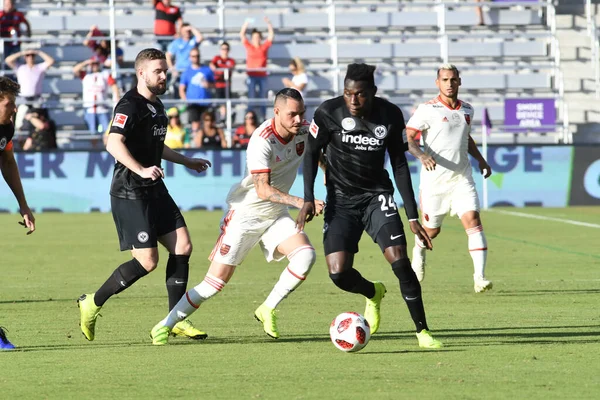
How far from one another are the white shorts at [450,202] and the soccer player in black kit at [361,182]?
3864 millimetres

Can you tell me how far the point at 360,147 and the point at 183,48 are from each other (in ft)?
63.1

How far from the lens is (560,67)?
30391 millimetres

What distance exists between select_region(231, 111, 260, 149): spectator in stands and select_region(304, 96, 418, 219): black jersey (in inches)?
663

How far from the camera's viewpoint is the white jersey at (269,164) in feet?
28.7

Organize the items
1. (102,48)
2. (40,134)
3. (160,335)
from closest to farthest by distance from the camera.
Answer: (160,335) < (40,134) < (102,48)

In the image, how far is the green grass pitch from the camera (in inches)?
265

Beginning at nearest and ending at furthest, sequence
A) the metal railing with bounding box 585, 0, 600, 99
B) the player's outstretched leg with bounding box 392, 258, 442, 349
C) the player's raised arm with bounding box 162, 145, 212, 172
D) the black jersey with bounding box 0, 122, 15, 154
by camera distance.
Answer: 1. the player's outstretched leg with bounding box 392, 258, 442, 349
2. the black jersey with bounding box 0, 122, 15, 154
3. the player's raised arm with bounding box 162, 145, 212, 172
4. the metal railing with bounding box 585, 0, 600, 99

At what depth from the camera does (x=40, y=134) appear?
84.4 ft

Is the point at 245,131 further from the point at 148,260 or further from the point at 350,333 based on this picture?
the point at 350,333

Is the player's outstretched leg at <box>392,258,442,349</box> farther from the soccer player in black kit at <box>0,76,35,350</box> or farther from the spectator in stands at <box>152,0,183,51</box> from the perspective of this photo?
the spectator in stands at <box>152,0,183,51</box>

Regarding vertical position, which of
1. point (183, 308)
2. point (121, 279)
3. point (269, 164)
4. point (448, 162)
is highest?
point (269, 164)

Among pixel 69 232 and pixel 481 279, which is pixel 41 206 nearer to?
pixel 69 232

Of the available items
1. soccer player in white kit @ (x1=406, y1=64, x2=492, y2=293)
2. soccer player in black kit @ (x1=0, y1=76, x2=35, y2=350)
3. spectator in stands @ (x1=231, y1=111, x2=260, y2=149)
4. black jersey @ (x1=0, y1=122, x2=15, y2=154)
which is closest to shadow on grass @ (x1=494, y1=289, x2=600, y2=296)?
soccer player in white kit @ (x1=406, y1=64, x2=492, y2=293)

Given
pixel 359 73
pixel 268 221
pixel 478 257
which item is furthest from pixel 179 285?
pixel 478 257
